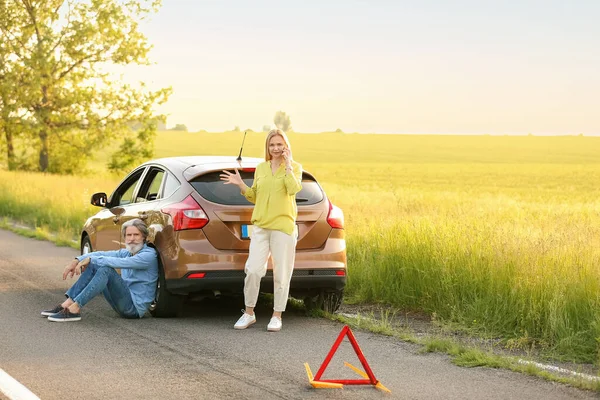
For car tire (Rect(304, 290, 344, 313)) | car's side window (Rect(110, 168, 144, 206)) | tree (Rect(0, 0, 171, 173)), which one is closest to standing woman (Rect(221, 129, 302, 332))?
car tire (Rect(304, 290, 344, 313))

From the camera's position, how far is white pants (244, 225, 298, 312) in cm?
834

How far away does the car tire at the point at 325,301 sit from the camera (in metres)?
9.27

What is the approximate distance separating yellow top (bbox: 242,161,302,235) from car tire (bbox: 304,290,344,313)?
1.14m

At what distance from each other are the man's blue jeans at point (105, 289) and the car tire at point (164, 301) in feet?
0.71

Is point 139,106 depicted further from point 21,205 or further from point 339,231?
point 339,231

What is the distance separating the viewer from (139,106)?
3797 centimetres

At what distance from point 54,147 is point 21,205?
16.7 m

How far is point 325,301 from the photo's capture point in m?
9.40

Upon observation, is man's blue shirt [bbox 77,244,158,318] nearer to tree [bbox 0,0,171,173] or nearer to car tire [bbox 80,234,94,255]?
car tire [bbox 80,234,94,255]

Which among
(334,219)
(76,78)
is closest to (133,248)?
(334,219)

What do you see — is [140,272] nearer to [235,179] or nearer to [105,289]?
[105,289]

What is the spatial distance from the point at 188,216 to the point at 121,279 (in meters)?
0.92

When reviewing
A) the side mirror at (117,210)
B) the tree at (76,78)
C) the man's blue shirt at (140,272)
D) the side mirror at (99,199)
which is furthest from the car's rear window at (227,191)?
the tree at (76,78)

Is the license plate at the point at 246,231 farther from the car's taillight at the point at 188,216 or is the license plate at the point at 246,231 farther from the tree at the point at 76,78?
the tree at the point at 76,78
